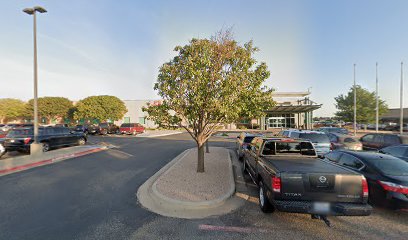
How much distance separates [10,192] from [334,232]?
8.50m

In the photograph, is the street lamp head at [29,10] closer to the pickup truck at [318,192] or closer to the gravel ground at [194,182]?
the gravel ground at [194,182]

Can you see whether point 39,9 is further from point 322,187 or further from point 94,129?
point 94,129

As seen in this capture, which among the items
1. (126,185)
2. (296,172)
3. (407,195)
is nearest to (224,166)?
(126,185)

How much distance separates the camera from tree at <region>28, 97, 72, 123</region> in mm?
43094

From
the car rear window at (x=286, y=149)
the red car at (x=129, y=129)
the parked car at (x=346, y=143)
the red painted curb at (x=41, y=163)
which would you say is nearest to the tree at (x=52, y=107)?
the red car at (x=129, y=129)

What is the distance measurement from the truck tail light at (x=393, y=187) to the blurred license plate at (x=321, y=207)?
1.75m

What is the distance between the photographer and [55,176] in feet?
22.7

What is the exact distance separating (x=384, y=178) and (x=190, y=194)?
15.2ft

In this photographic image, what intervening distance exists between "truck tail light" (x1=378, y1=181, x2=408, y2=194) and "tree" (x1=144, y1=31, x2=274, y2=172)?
367cm

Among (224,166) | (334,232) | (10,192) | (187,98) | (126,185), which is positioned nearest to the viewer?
(334,232)

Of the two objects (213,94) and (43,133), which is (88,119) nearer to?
(43,133)

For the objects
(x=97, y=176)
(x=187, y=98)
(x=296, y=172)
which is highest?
(x=187, y=98)

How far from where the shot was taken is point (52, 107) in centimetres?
4359

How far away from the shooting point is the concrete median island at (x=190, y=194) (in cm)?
432
